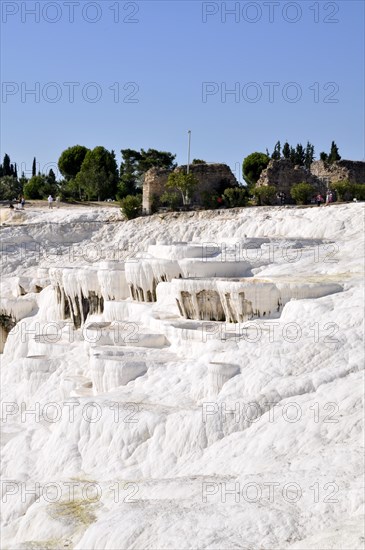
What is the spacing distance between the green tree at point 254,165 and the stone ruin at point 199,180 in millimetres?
9431

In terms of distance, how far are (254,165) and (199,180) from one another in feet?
34.5

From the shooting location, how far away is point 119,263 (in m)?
17.3

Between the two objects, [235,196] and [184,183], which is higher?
[184,183]

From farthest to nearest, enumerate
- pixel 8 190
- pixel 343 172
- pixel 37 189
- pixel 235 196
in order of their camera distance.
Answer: pixel 37 189 < pixel 8 190 < pixel 343 172 < pixel 235 196

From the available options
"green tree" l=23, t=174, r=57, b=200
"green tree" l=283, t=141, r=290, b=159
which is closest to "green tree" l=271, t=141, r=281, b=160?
"green tree" l=283, t=141, r=290, b=159

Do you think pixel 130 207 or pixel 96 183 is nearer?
pixel 130 207

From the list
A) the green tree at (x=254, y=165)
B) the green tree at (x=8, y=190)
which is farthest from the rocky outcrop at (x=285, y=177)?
the green tree at (x=8, y=190)

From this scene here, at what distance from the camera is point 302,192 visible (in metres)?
24.1

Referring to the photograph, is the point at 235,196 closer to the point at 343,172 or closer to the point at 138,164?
the point at 343,172

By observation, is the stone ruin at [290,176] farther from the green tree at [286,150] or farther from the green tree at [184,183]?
the green tree at [286,150]

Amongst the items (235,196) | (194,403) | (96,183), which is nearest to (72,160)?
(96,183)

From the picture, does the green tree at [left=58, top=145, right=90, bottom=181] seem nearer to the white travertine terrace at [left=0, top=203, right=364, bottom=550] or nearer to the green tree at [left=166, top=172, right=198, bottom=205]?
the green tree at [left=166, top=172, right=198, bottom=205]

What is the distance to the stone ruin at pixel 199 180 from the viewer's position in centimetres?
2667

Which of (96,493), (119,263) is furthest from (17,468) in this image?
(119,263)
